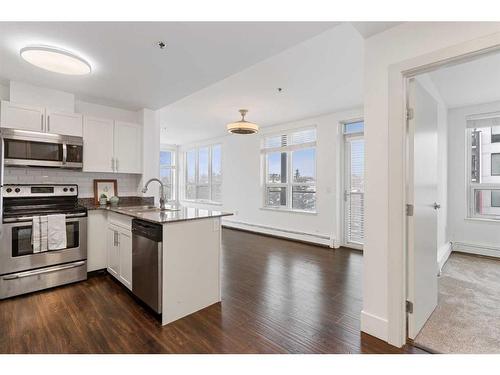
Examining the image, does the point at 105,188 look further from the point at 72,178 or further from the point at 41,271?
the point at 41,271

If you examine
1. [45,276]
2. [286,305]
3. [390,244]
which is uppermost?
[390,244]

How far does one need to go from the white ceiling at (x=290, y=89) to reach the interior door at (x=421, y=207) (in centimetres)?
92

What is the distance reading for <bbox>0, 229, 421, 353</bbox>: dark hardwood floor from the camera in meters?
1.82

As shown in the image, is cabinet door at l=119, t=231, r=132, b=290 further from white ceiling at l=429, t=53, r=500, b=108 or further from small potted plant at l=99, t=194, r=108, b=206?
white ceiling at l=429, t=53, r=500, b=108

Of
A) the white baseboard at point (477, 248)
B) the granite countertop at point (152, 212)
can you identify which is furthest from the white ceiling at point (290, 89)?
the white baseboard at point (477, 248)

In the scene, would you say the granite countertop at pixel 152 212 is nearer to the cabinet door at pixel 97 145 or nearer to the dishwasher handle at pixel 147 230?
the dishwasher handle at pixel 147 230

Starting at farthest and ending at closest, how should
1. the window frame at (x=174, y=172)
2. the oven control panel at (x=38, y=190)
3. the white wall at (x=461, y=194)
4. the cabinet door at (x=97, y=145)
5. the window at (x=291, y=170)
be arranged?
the window frame at (x=174, y=172) < the window at (x=291, y=170) < the white wall at (x=461, y=194) < the cabinet door at (x=97, y=145) < the oven control panel at (x=38, y=190)

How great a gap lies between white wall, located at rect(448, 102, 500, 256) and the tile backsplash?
5.62 metres

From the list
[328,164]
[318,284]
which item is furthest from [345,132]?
[318,284]

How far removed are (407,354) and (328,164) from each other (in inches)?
144

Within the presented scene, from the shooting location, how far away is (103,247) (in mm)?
3295

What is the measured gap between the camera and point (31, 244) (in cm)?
275

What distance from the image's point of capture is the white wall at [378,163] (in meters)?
1.81
